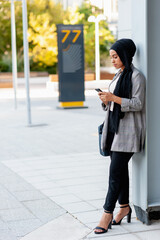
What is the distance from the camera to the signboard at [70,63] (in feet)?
59.0

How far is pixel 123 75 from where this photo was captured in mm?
4605

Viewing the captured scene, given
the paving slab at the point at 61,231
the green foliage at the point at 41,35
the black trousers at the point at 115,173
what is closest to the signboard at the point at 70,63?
the paving slab at the point at 61,231

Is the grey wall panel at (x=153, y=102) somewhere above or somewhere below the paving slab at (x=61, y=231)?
above

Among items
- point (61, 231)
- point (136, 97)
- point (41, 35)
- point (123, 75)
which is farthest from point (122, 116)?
point (41, 35)

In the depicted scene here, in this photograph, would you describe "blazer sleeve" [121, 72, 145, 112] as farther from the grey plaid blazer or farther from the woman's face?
the woman's face

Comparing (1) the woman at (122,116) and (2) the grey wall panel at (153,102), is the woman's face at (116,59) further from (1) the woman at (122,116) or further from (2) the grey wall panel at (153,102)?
(2) the grey wall panel at (153,102)

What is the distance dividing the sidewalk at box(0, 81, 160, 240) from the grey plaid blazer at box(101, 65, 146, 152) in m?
0.79

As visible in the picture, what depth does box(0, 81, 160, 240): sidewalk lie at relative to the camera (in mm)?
4867

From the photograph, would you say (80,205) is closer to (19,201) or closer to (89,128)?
(19,201)

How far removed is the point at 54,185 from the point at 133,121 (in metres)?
2.52

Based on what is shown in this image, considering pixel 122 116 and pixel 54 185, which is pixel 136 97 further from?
pixel 54 185

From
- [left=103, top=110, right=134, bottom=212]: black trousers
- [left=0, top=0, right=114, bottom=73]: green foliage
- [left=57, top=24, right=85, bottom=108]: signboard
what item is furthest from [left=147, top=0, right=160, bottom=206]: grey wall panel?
[left=0, top=0, right=114, bottom=73]: green foliage

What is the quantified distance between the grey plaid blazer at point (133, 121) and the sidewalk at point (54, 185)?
791 millimetres

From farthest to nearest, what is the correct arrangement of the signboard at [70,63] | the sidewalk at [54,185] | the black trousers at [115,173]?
the signboard at [70,63] → the sidewalk at [54,185] → the black trousers at [115,173]
